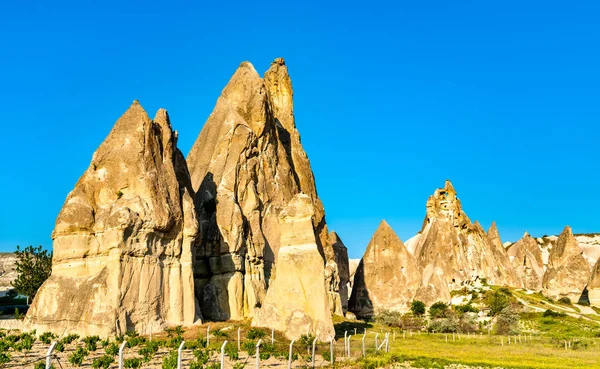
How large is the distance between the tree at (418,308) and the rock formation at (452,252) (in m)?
2.16

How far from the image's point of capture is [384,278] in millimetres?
67125

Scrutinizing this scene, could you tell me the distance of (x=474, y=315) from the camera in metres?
57.4

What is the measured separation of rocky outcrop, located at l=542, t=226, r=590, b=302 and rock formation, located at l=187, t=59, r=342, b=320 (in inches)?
1301

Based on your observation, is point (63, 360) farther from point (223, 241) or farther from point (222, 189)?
point (222, 189)

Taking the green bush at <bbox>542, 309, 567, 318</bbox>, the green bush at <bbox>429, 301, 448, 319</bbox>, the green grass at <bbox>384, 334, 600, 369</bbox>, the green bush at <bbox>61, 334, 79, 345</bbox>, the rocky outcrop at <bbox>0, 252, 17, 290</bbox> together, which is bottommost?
the green grass at <bbox>384, 334, 600, 369</bbox>

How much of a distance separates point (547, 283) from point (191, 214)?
6046 cm

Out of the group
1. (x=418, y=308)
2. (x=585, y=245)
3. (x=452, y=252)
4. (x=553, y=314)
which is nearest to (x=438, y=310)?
(x=418, y=308)

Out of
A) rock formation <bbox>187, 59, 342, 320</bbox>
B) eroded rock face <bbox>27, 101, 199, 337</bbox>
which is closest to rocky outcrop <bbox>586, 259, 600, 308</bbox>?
rock formation <bbox>187, 59, 342, 320</bbox>

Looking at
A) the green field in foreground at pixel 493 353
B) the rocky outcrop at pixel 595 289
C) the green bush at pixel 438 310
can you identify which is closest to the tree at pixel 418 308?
the green bush at pixel 438 310

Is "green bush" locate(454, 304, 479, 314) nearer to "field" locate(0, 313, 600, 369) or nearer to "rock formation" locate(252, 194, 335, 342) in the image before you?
"field" locate(0, 313, 600, 369)

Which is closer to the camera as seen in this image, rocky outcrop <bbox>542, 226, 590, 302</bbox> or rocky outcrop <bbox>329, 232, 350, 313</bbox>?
rocky outcrop <bbox>329, 232, 350, 313</bbox>

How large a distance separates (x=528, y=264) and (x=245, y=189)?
2370 inches

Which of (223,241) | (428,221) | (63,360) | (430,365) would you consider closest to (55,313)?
(63,360)

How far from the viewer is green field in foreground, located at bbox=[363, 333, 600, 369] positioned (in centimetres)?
2623
